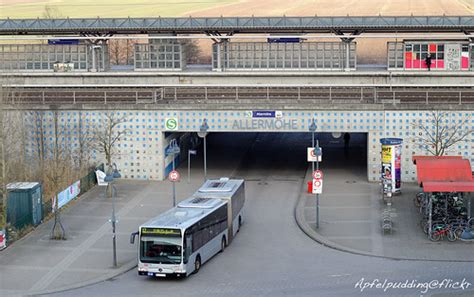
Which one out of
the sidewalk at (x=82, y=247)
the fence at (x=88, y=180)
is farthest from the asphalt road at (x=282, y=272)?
the fence at (x=88, y=180)

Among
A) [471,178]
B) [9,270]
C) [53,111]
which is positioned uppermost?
[53,111]

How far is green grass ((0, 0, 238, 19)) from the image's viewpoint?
94.6 metres

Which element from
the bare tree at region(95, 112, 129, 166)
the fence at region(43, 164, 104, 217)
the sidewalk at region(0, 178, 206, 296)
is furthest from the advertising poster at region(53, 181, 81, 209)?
the bare tree at region(95, 112, 129, 166)

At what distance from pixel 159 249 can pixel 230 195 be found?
550 centimetres

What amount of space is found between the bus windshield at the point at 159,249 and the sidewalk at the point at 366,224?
21.8 ft

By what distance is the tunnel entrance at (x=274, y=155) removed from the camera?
156ft

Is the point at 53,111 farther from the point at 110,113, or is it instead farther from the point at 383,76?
the point at 383,76

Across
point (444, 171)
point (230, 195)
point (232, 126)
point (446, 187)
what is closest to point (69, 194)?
point (230, 195)

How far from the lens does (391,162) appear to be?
41.2 metres

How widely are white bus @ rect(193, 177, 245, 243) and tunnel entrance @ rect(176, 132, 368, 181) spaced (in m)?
9.54

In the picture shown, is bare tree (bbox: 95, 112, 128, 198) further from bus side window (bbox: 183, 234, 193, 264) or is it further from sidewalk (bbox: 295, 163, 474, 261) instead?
bus side window (bbox: 183, 234, 193, 264)

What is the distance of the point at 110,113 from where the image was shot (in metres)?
45.5

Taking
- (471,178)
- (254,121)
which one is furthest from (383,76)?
(471,178)

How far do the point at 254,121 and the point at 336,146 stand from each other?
10.4m
